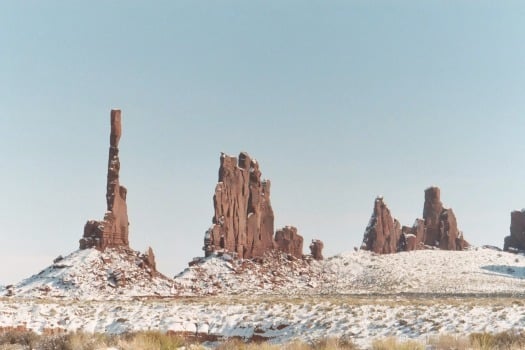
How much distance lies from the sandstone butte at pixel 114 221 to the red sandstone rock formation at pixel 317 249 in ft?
101

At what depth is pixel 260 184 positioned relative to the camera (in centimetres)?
7969

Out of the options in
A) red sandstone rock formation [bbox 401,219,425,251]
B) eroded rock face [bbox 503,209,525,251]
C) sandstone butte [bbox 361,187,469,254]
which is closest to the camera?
sandstone butte [bbox 361,187,469,254]

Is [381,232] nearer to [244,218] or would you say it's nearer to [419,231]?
[419,231]

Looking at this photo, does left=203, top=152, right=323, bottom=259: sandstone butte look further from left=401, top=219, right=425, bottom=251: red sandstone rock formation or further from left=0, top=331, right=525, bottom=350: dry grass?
left=0, top=331, right=525, bottom=350: dry grass

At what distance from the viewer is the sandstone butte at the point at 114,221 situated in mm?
58906

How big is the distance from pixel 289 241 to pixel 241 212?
9095mm

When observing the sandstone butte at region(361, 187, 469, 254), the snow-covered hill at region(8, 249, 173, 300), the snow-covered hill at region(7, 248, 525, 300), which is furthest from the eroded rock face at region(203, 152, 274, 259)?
the sandstone butte at region(361, 187, 469, 254)

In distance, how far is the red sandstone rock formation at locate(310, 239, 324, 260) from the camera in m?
81.8

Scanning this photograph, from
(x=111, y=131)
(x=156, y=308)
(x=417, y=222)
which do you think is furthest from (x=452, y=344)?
(x=417, y=222)

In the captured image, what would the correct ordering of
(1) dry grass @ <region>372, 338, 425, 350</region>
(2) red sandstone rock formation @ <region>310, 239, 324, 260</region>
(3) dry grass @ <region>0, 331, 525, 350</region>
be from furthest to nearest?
(2) red sandstone rock formation @ <region>310, 239, 324, 260</region> → (3) dry grass @ <region>0, 331, 525, 350</region> → (1) dry grass @ <region>372, 338, 425, 350</region>

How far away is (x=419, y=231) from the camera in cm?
9444

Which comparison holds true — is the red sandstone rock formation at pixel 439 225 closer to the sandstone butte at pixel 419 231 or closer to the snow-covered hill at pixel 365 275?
Answer: the sandstone butte at pixel 419 231

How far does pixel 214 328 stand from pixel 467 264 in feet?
194

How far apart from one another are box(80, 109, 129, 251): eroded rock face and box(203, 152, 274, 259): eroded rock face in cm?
1221
